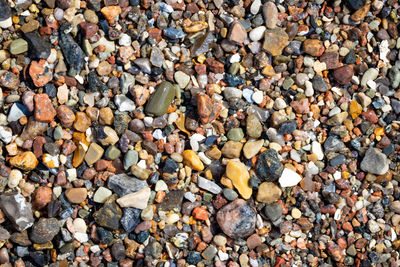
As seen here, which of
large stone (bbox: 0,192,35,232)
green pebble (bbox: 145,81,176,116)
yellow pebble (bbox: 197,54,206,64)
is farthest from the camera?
yellow pebble (bbox: 197,54,206,64)

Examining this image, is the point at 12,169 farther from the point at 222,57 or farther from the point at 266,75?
the point at 266,75

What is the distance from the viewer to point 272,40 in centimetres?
199

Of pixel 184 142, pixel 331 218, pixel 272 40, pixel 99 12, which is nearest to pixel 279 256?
pixel 331 218

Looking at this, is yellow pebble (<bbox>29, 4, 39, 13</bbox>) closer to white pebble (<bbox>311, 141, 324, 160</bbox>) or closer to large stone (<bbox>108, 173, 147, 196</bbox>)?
large stone (<bbox>108, 173, 147, 196</bbox>)

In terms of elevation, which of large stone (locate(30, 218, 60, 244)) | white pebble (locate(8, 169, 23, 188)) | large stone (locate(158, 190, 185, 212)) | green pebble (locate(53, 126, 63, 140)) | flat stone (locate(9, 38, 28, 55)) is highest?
flat stone (locate(9, 38, 28, 55))

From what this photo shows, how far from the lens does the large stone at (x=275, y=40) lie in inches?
78.1

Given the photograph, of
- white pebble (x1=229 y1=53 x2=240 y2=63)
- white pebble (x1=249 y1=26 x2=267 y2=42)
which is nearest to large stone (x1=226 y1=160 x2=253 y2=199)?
white pebble (x1=229 y1=53 x2=240 y2=63)

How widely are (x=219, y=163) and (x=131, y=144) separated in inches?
15.5

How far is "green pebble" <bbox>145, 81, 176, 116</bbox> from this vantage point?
187cm

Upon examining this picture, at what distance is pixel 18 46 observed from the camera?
1.83 m

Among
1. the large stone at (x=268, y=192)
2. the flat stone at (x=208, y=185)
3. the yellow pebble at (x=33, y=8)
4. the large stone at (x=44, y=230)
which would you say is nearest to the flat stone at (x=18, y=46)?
the yellow pebble at (x=33, y=8)

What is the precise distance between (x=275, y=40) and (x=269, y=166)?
582mm

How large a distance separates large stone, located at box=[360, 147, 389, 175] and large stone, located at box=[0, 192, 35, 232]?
4.85ft

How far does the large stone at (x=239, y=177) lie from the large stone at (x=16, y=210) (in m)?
0.85
